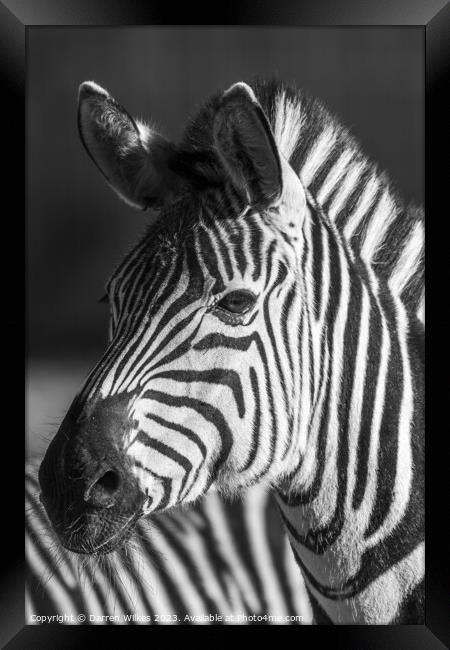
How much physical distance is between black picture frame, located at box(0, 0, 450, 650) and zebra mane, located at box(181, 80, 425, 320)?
533 millimetres

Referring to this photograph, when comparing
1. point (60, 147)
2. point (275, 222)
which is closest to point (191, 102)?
point (60, 147)

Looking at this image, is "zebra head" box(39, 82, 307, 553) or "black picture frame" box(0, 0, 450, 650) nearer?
"zebra head" box(39, 82, 307, 553)

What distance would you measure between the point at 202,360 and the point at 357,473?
2.32 ft

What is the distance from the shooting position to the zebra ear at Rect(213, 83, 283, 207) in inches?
84.2

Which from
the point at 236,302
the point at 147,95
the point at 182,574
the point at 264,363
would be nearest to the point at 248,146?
the point at 236,302

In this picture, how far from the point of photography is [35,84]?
365 centimetres

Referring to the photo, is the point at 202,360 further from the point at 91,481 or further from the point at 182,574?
the point at 182,574

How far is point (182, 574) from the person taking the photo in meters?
4.22

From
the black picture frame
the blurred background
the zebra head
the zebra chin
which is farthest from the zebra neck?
the blurred background

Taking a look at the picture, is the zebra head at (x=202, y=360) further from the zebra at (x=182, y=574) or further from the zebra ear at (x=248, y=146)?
the zebra at (x=182, y=574)

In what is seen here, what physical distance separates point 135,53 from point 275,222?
2.05m

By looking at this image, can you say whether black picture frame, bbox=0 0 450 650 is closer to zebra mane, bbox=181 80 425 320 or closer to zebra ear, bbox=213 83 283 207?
zebra mane, bbox=181 80 425 320

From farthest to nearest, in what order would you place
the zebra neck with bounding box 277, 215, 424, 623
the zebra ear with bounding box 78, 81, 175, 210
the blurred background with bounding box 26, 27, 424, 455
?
the blurred background with bounding box 26, 27, 424, 455, the zebra ear with bounding box 78, 81, 175, 210, the zebra neck with bounding box 277, 215, 424, 623
